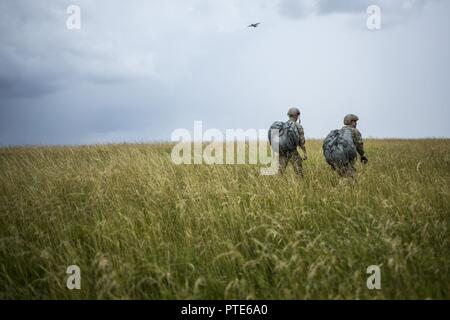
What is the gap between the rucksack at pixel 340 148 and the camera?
6445mm

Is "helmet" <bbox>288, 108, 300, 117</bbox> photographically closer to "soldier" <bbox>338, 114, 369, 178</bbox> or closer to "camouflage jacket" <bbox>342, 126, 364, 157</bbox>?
"soldier" <bbox>338, 114, 369, 178</bbox>

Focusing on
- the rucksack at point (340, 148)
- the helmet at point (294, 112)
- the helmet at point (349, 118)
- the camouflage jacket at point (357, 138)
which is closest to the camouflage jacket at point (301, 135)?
the helmet at point (294, 112)

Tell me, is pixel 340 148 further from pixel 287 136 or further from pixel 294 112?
pixel 294 112

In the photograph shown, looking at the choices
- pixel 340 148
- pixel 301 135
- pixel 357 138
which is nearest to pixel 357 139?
pixel 357 138

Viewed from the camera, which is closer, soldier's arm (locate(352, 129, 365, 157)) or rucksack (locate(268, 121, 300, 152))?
soldier's arm (locate(352, 129, 365, 157))

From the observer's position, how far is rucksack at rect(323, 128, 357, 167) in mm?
6445

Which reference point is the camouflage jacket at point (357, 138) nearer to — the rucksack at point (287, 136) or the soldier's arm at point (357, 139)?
A: the soldier's arm at point (357, 139)

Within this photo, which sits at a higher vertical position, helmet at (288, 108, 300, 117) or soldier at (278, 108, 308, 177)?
helmet at (288, 108, 300, 117)

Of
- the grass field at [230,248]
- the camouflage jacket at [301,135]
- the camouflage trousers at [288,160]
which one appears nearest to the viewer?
the grass field at [230,248]

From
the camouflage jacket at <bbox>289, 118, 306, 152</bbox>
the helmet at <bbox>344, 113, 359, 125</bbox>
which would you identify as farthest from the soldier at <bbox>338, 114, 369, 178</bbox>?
the camouflage jacket at <bbox>289, 118, 306, 152</bbox>

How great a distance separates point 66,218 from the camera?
4.88 meters

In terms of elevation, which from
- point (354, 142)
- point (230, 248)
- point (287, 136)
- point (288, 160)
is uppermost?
point (287, 136)

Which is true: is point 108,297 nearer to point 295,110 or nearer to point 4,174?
point 295,110

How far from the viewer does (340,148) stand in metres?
6.44
